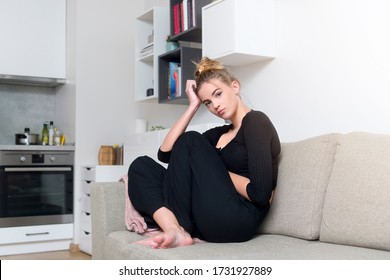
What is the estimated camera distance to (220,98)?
2.29 meters

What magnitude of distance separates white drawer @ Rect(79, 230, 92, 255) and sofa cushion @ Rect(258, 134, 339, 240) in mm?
2312

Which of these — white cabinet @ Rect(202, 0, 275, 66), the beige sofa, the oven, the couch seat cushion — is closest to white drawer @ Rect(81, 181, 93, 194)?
the oven

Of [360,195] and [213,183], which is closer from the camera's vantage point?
[360,195]

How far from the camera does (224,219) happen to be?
77.9 inches

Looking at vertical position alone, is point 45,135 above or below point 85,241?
above

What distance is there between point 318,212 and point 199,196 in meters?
0.50

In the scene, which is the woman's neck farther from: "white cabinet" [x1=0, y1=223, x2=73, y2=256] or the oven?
"white cabinet" [x1=0, y1=223, x2=73, y2=256]

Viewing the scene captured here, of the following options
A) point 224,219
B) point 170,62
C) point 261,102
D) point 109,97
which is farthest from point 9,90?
point 224,219

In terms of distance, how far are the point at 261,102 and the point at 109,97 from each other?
198 centimetres

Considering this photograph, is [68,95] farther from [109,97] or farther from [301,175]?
[301,175]

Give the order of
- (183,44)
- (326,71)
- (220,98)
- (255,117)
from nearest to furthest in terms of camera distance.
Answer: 1. (255,117)
2. (220,98)
3. (326,71)
4. (183,44)

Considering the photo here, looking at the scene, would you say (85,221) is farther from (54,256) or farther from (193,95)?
(193,95)

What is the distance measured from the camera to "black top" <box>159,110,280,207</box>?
201 cm

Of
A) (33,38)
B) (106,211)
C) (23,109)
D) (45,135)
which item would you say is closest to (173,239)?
(106,211)
